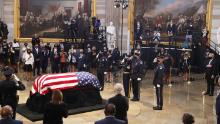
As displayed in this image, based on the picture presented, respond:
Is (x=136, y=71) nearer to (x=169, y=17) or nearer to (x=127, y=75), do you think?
(x=127, y=75)

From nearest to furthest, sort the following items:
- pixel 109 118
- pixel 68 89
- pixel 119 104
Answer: pixel 109 118 → pixel 119 104 → pixel 68 89

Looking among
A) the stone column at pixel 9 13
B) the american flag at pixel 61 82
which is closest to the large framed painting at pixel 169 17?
the stone column at pixel 9 13

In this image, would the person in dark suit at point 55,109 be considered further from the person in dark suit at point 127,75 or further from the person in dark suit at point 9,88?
the person in dark suit at point 127,75

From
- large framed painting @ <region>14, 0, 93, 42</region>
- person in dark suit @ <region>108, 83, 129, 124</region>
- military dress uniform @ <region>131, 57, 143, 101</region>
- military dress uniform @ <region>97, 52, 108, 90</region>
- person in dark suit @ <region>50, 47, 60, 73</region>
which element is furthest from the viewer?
large framed painting @ <region>14, 0, 93, 42</region>

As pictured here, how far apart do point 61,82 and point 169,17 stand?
13.6 meters

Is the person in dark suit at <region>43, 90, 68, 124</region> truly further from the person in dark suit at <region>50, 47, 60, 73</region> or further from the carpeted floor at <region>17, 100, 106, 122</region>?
the person in dark suit at <region>50, 47, 60, 73</region>

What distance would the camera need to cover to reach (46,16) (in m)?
25.3

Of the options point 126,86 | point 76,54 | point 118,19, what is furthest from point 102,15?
point 126,86

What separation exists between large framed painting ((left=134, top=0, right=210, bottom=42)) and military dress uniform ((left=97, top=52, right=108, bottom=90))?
25.2ft

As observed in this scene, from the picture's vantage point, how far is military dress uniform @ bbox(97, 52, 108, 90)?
15953mm

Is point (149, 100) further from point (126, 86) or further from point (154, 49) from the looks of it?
point (154, 49)

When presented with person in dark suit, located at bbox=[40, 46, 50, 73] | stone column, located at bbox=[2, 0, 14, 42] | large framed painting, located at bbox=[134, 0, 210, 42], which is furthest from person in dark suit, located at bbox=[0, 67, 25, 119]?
stone column, located at bbox=[2, 0, 14, 42]

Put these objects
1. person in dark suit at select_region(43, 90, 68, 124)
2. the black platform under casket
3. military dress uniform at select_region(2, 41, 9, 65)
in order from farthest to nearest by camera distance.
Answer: military dress uniform at select_region(2, 41, 9, 65)
the black platform under casket
person in dark suit at select_region(43, 90, 68, 124)

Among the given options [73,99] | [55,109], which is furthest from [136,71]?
[55,109]
